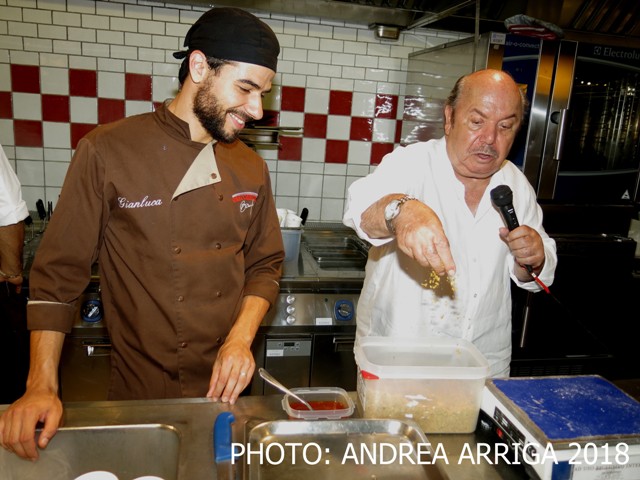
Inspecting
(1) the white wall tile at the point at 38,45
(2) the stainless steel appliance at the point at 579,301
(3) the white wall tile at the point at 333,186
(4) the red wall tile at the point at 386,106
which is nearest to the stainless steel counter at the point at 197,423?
(2) the stainless steel appliance at the point at 579,301

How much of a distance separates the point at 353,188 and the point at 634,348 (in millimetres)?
2710

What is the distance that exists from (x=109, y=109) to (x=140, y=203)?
1.87 metres

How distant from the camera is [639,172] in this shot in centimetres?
325

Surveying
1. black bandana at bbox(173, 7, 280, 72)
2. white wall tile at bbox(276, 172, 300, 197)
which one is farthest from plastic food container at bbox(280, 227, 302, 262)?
black bandana at bbox(173, 7, 280, 72)

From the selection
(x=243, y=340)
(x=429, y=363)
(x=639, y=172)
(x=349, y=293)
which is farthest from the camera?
(x=639, y=172)

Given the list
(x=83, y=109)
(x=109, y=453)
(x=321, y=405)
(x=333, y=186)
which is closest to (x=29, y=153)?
(x=83, y=109)

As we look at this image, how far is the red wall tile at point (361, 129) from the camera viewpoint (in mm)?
3523

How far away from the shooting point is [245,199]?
179cm

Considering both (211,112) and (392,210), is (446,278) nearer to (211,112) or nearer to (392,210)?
(392,210)

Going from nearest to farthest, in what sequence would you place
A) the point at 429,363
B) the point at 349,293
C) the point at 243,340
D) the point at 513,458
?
the point at 513,458 < the point at 429,363 < the point at 243,340 < the point at 349,293

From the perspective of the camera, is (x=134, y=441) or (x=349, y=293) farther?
(x=349, y=293)

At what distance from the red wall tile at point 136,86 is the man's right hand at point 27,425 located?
7.81ft

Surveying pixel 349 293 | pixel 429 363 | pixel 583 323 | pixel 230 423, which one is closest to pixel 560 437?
pixel 429 363

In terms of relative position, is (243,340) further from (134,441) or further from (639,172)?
(639,172)
